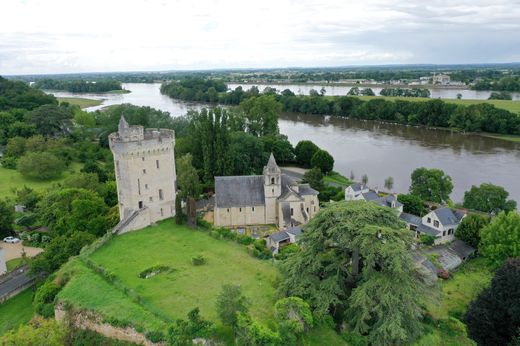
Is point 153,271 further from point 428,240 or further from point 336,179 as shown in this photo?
point 336,179

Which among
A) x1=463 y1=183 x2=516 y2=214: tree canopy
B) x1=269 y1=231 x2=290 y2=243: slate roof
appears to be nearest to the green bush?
x1=269 y1=231 x2=290 y2=243: slate roof

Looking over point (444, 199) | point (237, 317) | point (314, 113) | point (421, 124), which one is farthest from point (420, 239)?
point (314, 113)

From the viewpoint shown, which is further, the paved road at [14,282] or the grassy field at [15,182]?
the grassy field at [15,182]

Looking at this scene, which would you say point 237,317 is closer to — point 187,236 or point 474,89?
point 187,236

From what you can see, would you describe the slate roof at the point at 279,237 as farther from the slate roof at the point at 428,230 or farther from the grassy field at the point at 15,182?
the grassy field at the point at 15,182

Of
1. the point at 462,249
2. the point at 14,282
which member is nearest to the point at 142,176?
the point at 14,282

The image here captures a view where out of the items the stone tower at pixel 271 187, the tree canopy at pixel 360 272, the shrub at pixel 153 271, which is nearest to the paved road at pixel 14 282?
the shrub at pixel 153 271
